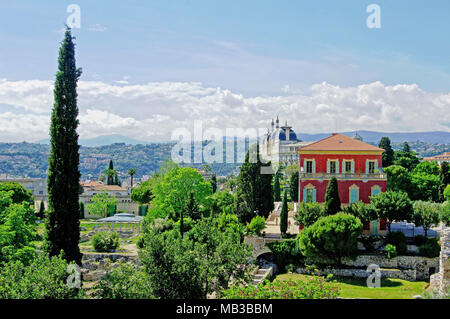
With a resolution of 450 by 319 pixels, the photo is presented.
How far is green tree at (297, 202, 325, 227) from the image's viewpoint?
32.3 meters

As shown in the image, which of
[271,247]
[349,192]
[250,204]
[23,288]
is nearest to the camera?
[23,288]

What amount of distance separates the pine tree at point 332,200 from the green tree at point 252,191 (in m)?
7.81

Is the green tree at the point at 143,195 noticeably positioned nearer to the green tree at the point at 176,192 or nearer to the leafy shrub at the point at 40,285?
the green tree at the point at 176,192

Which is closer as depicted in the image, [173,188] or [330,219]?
[330,219]

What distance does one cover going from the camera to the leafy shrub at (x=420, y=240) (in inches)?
1220

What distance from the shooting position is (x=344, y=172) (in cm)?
3506

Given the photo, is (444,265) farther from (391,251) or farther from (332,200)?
(332,200)

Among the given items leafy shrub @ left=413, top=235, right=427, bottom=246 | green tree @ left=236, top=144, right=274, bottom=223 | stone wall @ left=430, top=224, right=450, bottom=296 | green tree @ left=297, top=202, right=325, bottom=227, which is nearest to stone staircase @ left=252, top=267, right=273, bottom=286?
green tree @ left=297, top=202, right=325, bottom=227

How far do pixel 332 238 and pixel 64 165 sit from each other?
57.6ft

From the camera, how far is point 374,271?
1148 inches
